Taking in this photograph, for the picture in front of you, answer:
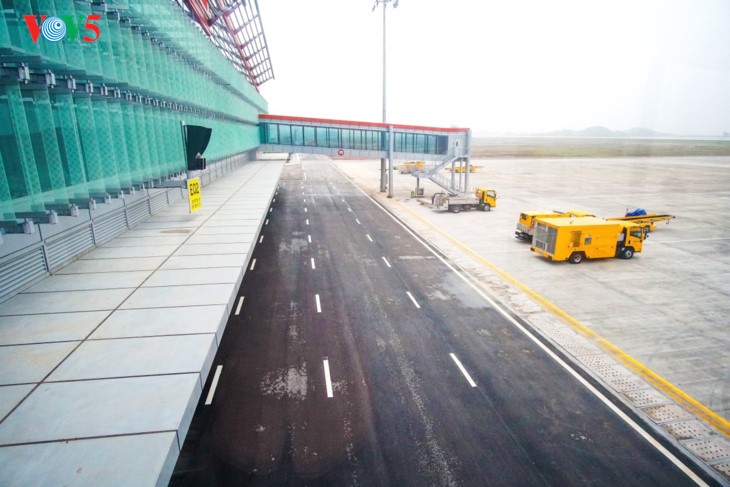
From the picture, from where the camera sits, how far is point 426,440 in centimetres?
991

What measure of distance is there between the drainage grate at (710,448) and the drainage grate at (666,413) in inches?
33.1

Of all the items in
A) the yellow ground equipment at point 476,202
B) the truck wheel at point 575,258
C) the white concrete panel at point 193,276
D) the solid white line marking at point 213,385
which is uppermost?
the white concrete panel at point 193,276

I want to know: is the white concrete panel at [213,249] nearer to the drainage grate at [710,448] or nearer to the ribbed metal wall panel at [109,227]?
the ribbed metal wall panel at [109,227]

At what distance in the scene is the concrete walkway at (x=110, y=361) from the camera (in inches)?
241

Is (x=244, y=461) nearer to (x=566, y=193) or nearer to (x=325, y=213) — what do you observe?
(x=325, y=213)

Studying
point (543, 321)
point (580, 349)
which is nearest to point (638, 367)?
point (580, 349)

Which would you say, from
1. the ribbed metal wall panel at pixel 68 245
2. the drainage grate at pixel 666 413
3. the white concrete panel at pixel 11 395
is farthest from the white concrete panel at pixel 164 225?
the drainage grate at pixel 666 413

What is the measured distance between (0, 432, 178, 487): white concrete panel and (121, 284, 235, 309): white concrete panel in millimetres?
5579

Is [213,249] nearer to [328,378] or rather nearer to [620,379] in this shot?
[328,378]

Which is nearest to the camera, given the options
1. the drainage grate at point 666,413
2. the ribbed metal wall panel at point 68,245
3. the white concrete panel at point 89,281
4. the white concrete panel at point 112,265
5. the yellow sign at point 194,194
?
the drainage grate at point 666,413

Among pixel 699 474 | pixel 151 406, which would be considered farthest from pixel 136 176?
pixel 699 474

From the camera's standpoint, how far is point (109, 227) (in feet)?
59.8

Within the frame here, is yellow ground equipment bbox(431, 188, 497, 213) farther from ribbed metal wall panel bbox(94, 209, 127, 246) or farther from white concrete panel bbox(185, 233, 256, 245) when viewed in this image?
ribbed metal wall panel bbox(94, 209, 127, 246)

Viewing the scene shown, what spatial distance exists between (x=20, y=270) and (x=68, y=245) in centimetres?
282
